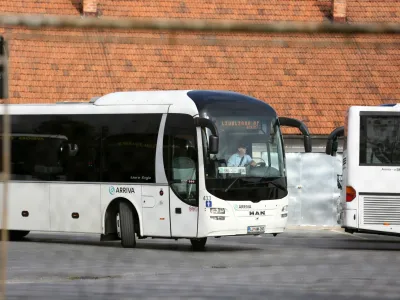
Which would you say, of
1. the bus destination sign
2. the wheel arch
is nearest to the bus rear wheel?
the wheel arch

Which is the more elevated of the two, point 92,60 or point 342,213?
point 92,60

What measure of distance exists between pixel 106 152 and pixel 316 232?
10506 mm

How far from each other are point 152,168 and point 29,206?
3.08 m

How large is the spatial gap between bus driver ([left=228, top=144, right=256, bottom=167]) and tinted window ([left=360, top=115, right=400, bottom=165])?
111 inches

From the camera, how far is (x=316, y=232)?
3022 cm

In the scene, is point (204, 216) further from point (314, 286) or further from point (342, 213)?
point (314, 286)

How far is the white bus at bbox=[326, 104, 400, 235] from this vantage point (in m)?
21.3

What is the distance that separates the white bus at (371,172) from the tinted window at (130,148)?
395cm

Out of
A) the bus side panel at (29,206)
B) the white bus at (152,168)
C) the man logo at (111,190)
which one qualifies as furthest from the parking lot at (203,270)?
the man logo at (111,190)

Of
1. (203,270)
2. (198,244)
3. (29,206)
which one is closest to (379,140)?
(198,244)

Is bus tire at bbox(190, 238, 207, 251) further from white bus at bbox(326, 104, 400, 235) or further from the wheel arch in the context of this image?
white bus at bbox(326, 104, 400, 235)

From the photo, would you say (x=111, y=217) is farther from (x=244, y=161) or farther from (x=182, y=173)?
(x=244, y=161)

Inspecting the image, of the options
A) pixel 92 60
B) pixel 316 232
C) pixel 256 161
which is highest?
pixel 92 60

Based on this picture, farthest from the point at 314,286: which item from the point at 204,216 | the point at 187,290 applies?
the point at 204,216
